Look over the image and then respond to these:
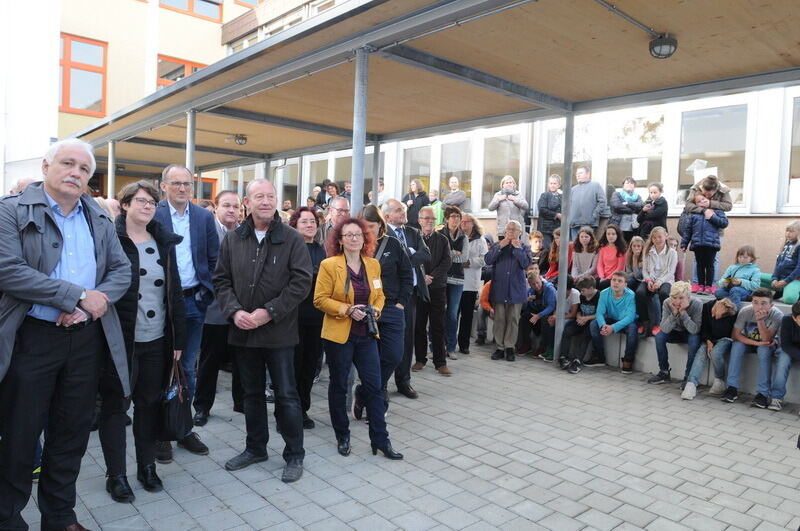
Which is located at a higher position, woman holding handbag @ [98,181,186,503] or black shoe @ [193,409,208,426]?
woman holding handbag @ [98,181,186,503]

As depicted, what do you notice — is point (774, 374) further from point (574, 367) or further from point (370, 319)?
point (370, 319)

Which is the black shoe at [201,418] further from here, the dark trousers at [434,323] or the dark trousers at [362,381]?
the dark trousers at [434,323]

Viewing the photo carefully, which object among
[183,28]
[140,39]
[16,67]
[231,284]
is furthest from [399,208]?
[183,28]

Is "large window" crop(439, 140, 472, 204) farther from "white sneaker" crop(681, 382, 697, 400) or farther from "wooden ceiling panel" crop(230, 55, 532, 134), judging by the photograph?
"white sneaker" crop(681, 382, 697, 400)

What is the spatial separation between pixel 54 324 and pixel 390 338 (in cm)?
254

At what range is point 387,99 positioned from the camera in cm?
741

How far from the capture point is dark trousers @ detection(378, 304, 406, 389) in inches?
188

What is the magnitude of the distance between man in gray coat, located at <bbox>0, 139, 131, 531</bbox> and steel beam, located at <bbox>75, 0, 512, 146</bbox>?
284cm

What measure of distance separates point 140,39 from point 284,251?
69.2 feet

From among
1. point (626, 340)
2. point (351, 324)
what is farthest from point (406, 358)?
point (626, 340)

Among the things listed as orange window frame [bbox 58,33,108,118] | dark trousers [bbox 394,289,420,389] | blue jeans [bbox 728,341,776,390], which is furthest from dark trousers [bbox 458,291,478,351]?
orange window frame [bbox 58,33,108,118]

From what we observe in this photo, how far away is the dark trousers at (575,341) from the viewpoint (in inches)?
311

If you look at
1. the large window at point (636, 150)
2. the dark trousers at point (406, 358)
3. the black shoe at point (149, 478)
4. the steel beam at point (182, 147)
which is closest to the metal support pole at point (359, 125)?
the dark trousers at point (406, 358)

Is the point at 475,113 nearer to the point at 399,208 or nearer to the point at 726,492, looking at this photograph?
the point at 399,208
